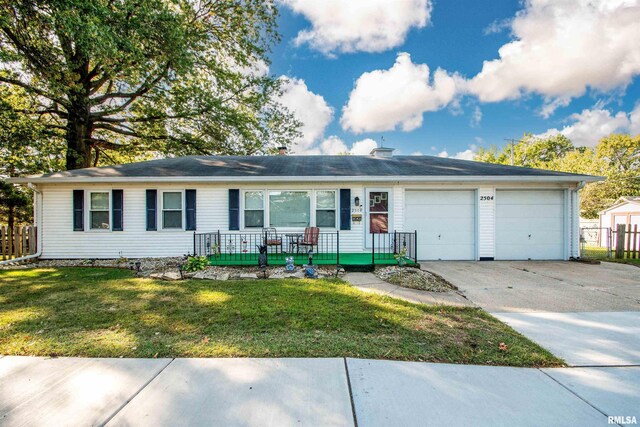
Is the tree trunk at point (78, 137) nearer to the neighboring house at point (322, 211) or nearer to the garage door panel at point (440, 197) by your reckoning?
the neighboring house at point (322, 211)

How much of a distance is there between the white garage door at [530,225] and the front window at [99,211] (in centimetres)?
1276

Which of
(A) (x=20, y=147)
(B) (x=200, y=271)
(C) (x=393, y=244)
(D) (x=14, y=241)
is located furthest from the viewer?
(A) (x=20, y=147)

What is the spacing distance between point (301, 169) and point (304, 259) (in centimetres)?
328

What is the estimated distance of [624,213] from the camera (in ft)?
63.2

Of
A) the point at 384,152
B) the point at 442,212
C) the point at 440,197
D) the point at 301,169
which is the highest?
the point at 384,152

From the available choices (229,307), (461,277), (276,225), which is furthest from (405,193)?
(229,307)

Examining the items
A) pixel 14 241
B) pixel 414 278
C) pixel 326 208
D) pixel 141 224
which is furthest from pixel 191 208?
pixel 414 278

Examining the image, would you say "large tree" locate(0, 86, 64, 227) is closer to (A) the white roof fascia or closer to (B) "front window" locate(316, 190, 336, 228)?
(A) the white roof fascia

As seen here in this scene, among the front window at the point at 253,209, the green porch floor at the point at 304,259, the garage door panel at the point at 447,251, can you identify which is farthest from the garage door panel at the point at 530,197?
the front window at the point at 253,209

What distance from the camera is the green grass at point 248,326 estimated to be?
2.98 m

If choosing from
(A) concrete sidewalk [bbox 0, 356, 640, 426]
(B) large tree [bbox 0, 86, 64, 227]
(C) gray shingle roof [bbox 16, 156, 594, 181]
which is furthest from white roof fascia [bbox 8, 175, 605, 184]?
(A) concrete sidewalk [bbox 0, 356, 640, 426]

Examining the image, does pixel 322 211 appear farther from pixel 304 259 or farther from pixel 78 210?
pixel 78 210

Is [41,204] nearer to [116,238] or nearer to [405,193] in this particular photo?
[116,238]

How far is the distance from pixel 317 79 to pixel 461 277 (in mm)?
13255
